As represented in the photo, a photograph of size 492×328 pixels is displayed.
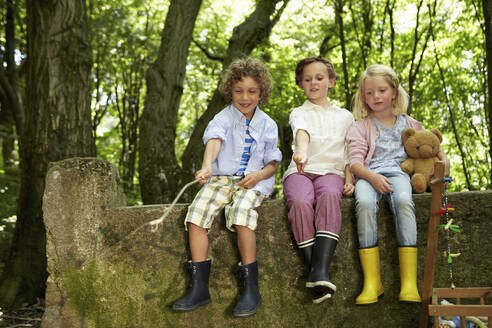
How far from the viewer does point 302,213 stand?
2.72 m

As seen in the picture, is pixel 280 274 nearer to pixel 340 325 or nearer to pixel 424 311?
pixel 340 325

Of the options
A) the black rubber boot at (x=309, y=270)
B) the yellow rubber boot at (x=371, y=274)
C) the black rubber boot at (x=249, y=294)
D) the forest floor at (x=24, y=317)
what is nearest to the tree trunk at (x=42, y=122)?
the forest floor at (x=24, y=317)

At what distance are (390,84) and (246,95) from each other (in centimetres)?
106

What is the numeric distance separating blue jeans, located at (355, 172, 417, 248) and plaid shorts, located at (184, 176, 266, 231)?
2.20 ft

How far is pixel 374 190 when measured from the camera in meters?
2.78

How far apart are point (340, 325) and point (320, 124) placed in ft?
4.65

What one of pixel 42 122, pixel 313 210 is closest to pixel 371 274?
pixel 313 210

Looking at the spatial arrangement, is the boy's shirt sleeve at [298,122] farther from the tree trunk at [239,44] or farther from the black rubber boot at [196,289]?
the tree trunk at [239,44]

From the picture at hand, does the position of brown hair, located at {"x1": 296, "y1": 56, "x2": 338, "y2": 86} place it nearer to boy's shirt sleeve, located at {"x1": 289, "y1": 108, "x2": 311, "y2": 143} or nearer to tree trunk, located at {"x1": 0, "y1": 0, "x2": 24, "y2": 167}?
boy's shirt sleeve, located at {"x1": 289, "y1": 108, "x2": 311, "y2": 143}

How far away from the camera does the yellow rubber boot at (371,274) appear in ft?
8.62

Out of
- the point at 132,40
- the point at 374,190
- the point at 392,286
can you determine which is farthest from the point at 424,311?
the point at 132,40

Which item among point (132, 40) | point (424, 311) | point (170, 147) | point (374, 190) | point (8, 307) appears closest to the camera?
point (424, 311)

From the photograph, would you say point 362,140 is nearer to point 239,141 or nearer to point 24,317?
point 239,141

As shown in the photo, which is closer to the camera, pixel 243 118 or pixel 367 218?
pixel 367 218
